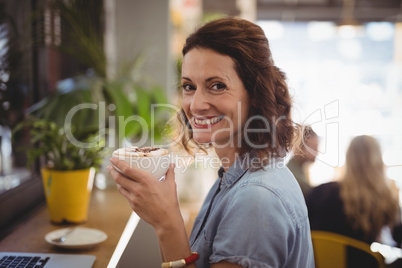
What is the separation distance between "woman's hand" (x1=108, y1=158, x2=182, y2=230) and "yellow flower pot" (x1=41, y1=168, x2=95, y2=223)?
0.61m

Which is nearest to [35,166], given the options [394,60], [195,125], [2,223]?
[2,223]

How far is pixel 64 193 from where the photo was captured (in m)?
1.60

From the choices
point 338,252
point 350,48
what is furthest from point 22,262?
point 350,48

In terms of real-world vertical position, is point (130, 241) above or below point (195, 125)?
below

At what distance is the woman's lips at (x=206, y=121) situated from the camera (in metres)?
1.15

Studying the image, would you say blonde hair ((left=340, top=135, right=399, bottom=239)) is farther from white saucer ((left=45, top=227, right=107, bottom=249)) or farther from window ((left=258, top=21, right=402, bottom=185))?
window ((left=258, top=21, right=402, bottom=185))

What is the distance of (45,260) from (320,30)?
7215 millimetres

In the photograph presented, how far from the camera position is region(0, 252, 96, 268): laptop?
46.1 inches

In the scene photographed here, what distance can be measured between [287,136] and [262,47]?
0.96 feet

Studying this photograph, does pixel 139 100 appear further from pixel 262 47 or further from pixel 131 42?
pixel 131 42

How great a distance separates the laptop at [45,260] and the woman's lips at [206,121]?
555 millimetres

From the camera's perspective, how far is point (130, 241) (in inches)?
60.9

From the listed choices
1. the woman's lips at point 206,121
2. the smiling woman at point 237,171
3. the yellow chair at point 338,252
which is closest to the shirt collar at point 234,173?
the smiling woman at point 237,171

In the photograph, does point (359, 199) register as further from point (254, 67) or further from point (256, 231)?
point (256, 231)
